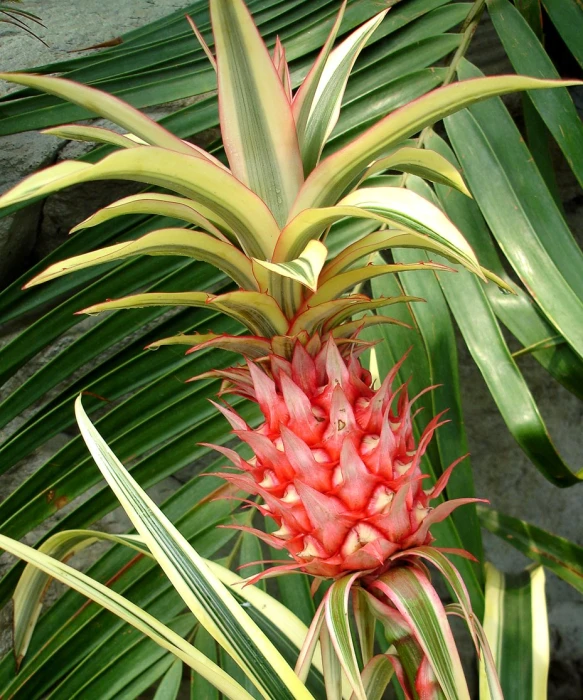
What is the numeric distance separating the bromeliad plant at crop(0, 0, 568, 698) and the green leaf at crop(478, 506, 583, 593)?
31cm

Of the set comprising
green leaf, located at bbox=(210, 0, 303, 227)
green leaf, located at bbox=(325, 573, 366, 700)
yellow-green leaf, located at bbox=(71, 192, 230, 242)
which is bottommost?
green leaf, located at bbox=(325, 573, 366, 700)

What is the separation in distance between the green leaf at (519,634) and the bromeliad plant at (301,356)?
0.63ft

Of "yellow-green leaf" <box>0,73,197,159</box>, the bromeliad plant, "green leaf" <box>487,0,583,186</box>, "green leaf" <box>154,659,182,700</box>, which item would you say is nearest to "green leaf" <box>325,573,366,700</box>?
the bromeliad plant

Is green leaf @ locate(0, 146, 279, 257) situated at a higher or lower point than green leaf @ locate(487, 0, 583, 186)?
lower

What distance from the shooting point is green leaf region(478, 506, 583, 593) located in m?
0.65

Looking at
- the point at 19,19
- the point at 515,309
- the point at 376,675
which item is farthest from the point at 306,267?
the point at 19,19

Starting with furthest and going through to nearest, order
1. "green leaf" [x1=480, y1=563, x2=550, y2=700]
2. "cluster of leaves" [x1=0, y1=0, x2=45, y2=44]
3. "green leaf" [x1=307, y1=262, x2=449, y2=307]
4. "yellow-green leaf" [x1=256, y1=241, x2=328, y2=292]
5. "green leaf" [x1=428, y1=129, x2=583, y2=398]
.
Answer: "cluster of leaves" [x1=0, y1=0, x2=45, y2=44]
"green leaf" [x1=428, y1=129, x2=583, y2=398]
"green leaf" [x1=480, y1=563, x2=550, y2=700]
"green leaf" [x1=307, y1=262, x2=449, y2=307]
"yellow-green leaf" [x1=256, y1=241, x2=328, y2=292]

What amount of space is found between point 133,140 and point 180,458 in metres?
0.40

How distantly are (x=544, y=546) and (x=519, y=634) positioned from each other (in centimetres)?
14

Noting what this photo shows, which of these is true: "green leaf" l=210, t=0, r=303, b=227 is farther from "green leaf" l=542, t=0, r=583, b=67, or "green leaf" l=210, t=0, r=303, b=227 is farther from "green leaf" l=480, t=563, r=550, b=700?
"green leaf" l=542, t=0, r=583, b=67

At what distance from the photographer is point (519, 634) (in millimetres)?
585

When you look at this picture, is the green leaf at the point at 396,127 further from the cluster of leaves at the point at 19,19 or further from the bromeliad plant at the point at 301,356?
the cluster of leaves at the point at 19,19

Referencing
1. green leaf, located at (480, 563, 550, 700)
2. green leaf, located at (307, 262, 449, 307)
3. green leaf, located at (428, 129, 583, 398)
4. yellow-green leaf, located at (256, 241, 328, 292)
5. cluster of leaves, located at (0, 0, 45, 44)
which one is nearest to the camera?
yellow-green leaf, located at (256, 241, 328, 292)

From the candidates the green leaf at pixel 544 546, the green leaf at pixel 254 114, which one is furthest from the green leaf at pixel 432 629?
the green leaf at pixel 544 546
